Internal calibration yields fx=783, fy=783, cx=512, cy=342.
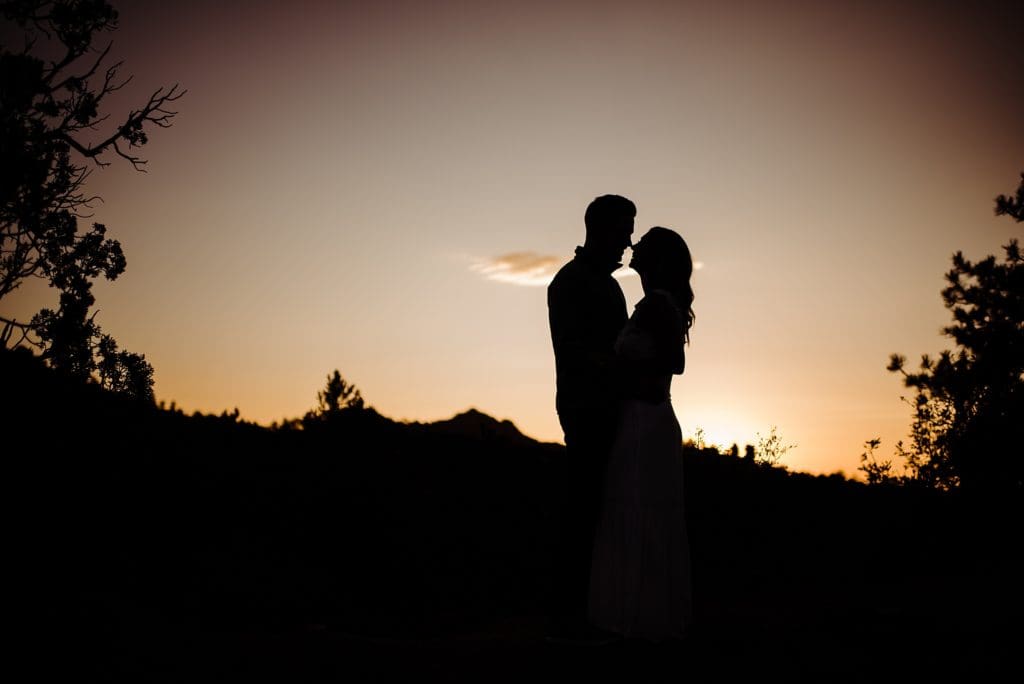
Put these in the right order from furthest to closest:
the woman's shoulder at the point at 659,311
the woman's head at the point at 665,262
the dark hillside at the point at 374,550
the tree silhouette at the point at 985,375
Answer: the tree silhouette at the point at 985,375, the dark hillside at the point at 374,550, the woman's head at the point at 665,262, the woman's shoulder at the point at 659,311

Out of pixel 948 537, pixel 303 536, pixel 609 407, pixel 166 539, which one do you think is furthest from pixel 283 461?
pixel 948 537

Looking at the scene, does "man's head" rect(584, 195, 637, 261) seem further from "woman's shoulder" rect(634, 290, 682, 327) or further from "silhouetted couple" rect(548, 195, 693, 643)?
"woman's shoulder" rect(634, 290, 682, 327)

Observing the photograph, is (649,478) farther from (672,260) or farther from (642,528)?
(672,260)

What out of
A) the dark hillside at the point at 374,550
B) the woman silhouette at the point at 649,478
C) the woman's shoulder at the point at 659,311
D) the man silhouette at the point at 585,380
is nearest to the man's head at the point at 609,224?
the man silhouette at the point at 585,380

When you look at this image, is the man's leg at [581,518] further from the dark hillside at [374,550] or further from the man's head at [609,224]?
the man's head at [609,224]

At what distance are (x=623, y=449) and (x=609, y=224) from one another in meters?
1.79

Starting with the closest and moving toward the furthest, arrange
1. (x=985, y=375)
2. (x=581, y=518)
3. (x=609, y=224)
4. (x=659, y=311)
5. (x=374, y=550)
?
1. (x=659, y=311)
2. (x=581, y=518)
3. (x=609, y=224)
4. (x=374, y=550)
5. (x=985, y=375)

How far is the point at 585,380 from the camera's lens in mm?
6066

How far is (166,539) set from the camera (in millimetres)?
8742

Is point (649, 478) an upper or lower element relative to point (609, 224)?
lower

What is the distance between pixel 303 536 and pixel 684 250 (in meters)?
6.37

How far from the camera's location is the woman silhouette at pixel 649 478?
575 cm

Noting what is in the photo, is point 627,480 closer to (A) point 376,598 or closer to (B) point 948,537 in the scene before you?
(A) point 376,598

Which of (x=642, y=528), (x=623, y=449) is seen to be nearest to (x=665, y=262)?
(x=623, y=449)
